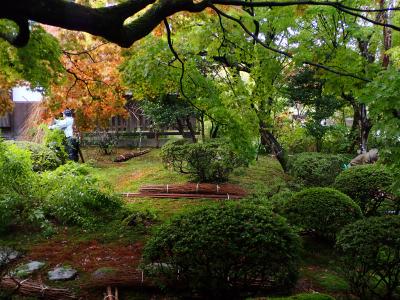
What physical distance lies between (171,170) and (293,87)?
565 centimetres

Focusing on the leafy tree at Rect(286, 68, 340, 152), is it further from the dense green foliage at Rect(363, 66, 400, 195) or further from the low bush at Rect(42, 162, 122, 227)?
the dense green foliage at Rect(363, 66, 400, 195)

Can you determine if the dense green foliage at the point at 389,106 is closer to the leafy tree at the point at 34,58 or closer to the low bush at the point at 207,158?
the leafy tree at the point at 34,58

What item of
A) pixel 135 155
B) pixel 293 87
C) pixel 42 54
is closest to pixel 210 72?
pixel 293 87

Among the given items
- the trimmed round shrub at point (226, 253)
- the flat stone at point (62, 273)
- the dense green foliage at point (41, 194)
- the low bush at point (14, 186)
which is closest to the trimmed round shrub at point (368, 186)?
the trimmed round shrub at point (226, 253)

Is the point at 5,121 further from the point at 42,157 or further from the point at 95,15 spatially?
the point at 95,15

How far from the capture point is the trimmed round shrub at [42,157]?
948 cm

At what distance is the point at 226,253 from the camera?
3861 mm

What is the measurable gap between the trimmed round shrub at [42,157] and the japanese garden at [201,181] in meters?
0.04

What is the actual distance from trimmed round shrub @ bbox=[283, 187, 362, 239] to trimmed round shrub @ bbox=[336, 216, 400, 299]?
3.96 ft

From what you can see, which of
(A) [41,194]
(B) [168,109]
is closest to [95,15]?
(A) [41,194]

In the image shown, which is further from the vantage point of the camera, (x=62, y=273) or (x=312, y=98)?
(x=312, y=98)

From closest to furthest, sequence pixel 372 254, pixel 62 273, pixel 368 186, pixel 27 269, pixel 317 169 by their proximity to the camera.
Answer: pixel 372 254 < pixel 62 273 < pixel 27 269 < pixel 368 186 < pixel 317 169

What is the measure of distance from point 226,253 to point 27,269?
2.89 meters

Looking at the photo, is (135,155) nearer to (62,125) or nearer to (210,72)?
(62,125)
